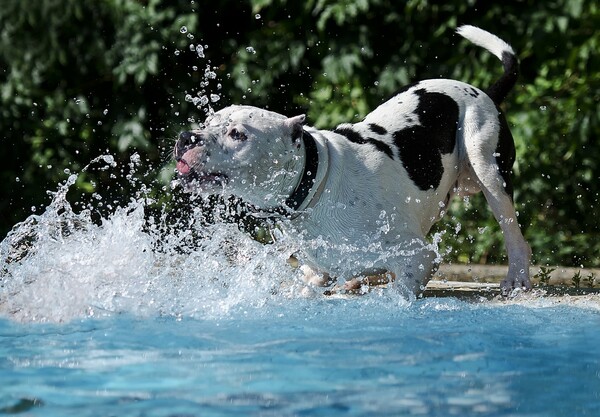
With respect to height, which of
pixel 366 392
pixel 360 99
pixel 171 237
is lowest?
pixel 366 392

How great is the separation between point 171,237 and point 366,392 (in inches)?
103

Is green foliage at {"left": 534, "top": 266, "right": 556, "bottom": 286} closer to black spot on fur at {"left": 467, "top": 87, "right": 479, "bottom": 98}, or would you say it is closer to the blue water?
black spot on fur at {"left": 467, "top": 87, "right": 479, "bottom": 98}

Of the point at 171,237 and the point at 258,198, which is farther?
the point at 171,237

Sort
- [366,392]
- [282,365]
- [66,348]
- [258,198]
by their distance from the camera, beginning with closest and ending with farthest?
1. [366,392]
2. [282,365]
3. [66,348]
4. [258,198]

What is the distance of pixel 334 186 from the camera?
5.00 metres

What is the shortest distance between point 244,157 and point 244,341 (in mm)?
969

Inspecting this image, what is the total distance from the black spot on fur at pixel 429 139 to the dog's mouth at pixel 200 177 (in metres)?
1.07

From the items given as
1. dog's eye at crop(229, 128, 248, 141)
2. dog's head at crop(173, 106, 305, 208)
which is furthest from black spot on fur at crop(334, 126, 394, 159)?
dog's eye at crop(229, 128, 248, 141)

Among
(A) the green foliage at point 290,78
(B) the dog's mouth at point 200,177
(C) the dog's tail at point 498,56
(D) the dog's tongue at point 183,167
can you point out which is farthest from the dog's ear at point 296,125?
(A) the green foliage at point 290,78

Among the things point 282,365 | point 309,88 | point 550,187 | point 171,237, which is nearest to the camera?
point 282,365

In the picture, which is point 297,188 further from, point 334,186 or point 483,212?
point 483,212

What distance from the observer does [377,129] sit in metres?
5.50

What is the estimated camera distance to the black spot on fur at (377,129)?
547 cm

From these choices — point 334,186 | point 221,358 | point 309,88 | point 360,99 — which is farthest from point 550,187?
point 221,358
